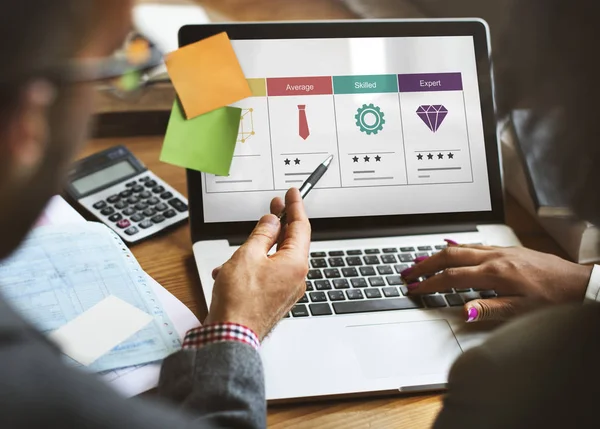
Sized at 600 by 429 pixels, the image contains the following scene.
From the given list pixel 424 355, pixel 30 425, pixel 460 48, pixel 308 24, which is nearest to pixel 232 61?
pixel 308 24

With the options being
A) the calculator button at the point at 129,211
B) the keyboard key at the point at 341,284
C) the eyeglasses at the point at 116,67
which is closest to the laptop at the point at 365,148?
the keyboard key at the point at 341,284

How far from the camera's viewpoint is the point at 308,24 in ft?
3.15

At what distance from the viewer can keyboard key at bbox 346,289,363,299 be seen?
855 millimetres

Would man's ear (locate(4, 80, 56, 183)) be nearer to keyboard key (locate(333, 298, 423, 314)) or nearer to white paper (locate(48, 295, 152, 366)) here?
white paper (locate(48, 295, 152, 366))

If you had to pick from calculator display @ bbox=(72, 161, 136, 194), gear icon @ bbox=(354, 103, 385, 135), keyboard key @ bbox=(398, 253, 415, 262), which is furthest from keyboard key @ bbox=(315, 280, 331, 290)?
calculator display @ bbox=(72, 161, 136, 194)

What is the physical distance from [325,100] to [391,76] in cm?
10

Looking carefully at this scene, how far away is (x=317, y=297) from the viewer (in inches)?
33.4

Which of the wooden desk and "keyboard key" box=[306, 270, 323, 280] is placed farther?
"keyboard key" box=[306, 270, 323, 280]

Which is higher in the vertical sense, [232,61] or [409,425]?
[232,61]

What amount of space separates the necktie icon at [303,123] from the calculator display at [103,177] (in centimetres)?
27

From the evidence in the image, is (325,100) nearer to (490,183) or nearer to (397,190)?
(397,190)

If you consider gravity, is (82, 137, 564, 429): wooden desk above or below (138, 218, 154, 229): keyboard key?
below

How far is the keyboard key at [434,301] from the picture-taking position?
33.7 inches

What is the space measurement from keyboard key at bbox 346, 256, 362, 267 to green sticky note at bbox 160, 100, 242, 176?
196mm
